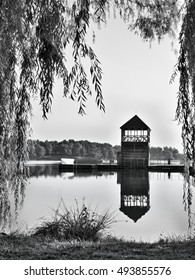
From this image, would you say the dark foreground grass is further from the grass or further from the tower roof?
the tower roof

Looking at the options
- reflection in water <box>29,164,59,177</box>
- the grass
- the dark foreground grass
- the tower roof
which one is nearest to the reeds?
the grass

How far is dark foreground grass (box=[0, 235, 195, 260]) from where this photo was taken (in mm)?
3547

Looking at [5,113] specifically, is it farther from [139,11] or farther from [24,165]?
[139,11]

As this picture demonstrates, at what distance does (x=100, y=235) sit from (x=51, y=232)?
29.7 inches

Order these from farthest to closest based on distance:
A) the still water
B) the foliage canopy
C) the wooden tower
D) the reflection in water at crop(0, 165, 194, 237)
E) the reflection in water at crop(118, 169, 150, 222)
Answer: the wooden tower → the reflection in water at crop(118, 169, 150, 222) → the still water → the reflection in water at crop(0, 165, 194, 237) → the foliage canopy

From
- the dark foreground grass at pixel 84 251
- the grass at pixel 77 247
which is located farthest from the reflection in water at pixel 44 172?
the dark foreground grass at pixel 84 251

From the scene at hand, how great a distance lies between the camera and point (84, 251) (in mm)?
3871

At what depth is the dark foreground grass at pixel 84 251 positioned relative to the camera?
11.6 feet

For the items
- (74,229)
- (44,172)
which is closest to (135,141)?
(44,172)

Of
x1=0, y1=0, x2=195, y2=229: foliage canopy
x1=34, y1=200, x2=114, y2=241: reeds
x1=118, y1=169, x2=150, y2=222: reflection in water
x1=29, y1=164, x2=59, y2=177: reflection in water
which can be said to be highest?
x1=0, y1=0, x2=195, y2=229: foliage canopy

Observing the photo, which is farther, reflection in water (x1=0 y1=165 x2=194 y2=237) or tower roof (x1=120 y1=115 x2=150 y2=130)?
tower roof (x1=120 y1=115 x2=150 y2=130)

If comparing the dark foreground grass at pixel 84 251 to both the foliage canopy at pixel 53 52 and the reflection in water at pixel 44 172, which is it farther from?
the reflection in water at pixel 44 172
